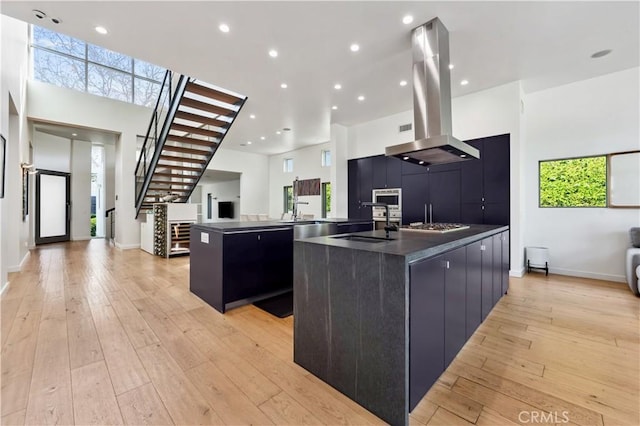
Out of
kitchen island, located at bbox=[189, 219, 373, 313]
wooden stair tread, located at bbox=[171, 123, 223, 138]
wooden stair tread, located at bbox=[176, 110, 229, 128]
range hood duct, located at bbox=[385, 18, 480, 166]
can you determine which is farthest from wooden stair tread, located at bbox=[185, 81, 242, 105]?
range hood duct, located at bbox=[385, 18, 480, 166]

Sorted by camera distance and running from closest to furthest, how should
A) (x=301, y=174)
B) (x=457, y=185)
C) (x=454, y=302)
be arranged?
(x=454, y=302) → (x=457, y=185) → (x=301, y=174)

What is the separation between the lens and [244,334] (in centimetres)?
239

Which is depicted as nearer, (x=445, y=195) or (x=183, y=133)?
(x=445, y=195)

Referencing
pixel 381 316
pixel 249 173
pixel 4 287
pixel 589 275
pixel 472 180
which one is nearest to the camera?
pixel 381 316

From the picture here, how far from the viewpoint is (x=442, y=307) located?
5.53ft

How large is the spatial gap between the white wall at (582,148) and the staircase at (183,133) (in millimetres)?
5730

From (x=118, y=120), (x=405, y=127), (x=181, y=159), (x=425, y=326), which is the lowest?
(x=425, y=326)

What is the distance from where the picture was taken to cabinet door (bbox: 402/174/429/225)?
5.46 meters

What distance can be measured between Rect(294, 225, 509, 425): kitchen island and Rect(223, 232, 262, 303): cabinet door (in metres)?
1.26

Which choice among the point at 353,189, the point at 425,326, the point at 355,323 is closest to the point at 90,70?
the point at 353,189

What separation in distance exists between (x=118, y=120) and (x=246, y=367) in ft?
26.7

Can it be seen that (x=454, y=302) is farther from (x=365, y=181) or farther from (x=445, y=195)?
(x=365, y=181)

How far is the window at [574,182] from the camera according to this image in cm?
429

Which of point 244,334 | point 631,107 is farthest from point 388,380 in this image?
point 631,107
